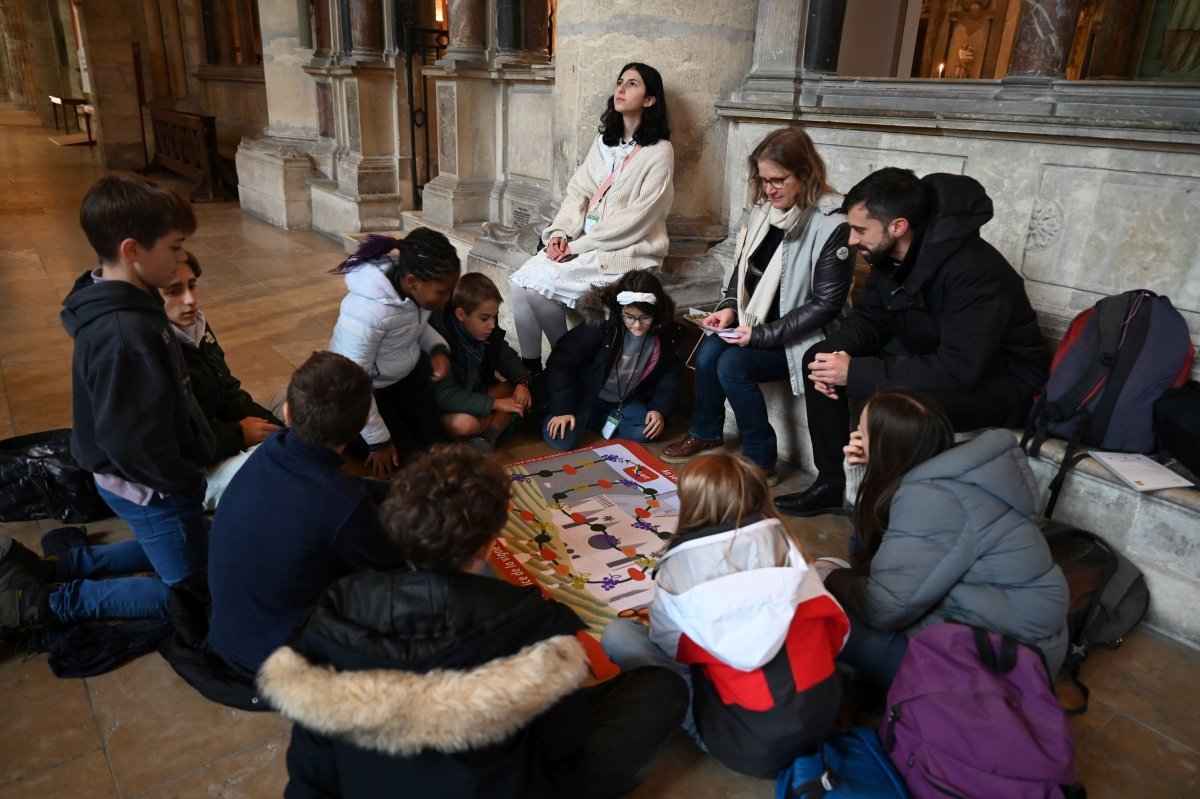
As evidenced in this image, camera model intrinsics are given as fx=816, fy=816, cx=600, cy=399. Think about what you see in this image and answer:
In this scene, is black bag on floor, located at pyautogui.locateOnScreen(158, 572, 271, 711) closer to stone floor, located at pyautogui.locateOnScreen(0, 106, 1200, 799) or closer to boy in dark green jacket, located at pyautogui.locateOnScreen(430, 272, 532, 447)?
stone floor, located at pyautogui.locateOnScreen(0, 106, 1200, 799)

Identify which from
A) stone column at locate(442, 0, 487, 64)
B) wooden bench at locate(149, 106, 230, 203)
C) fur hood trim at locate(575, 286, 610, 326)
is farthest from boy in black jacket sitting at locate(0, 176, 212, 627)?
wooden bench at locate(149, 106, 230, 203)

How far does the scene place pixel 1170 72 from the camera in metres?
5.86

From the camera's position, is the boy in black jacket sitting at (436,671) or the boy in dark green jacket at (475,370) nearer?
the boy in black jacket sitting at (436,671)

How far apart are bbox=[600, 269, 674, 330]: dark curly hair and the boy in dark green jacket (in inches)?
18.9

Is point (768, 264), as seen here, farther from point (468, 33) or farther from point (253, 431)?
point (468, 33)

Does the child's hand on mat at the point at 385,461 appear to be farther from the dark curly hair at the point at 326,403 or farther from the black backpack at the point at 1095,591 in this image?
the black backpack at the point at 1095,591

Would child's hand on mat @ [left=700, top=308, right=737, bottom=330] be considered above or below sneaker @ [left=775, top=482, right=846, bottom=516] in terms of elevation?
A: above

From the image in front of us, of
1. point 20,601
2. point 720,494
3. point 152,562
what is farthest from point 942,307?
point 20,601

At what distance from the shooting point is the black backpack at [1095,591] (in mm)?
2330

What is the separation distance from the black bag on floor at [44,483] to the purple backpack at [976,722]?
256 centimetres

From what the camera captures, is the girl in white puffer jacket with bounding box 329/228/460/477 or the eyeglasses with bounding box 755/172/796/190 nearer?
the girl in white puffer jacket with bounding box 329/228/460/477

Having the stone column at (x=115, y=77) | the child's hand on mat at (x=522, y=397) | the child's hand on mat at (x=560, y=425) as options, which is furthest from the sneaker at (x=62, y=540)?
the stone column at (x=115, y=77)

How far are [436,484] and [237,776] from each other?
3.11 feet

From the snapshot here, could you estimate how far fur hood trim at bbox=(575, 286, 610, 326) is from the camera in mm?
3473
